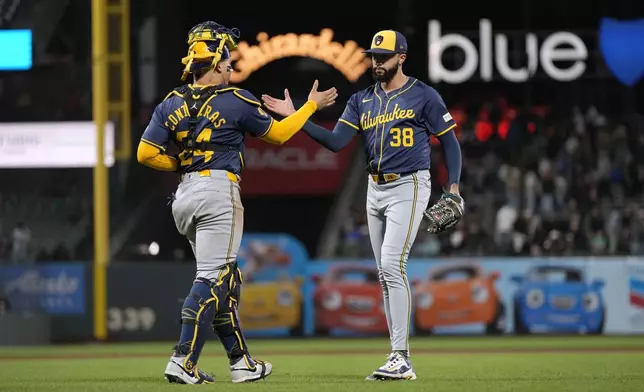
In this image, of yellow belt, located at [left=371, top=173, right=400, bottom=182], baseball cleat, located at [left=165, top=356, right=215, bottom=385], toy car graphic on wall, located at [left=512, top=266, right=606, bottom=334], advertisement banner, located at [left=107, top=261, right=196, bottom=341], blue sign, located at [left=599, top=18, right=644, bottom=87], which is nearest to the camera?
baseball cleat, located at [left=165, top=356, right=215, bottom=385]

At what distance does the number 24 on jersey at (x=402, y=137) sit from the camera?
25.7 ft

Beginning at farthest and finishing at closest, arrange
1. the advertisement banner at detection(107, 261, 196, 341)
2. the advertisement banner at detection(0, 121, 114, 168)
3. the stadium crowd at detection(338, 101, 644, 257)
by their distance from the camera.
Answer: the stadium crowd at detection(338, 101, 644, 257) → the advertisement banner at detection(0, 121, 114, 168) → the advertisement banner at detection(107, 261, 196, 341)

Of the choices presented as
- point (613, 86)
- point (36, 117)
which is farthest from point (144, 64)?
point (613, 86)

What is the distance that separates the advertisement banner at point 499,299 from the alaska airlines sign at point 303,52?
4.70m

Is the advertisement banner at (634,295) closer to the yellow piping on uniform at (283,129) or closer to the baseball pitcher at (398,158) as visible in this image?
the baseball pitcher at (398,158)

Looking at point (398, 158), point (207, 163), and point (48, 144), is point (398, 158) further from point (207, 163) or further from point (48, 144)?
point (48, 144)

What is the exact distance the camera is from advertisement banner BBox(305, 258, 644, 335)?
52.8 feet

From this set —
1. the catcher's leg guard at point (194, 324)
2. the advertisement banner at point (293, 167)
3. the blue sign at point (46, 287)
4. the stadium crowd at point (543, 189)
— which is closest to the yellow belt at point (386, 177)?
the catcher's leg guard at point (194, 324)

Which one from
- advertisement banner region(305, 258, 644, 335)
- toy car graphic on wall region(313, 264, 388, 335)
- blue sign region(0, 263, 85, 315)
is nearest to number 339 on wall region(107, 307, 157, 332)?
blue sign region(0, 263, 85, 315)

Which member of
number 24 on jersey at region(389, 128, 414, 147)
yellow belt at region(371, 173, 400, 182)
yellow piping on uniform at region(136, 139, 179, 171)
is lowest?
yellow belt at region(371, 173, 400, 182)

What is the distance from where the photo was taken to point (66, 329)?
1627 cm

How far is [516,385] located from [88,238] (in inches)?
574

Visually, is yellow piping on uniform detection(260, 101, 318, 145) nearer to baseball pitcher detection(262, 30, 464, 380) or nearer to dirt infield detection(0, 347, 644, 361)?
baseball pitcher detection(262, 30, 464, 380)

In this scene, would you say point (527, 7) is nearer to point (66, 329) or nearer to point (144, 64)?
point (144, 64)
